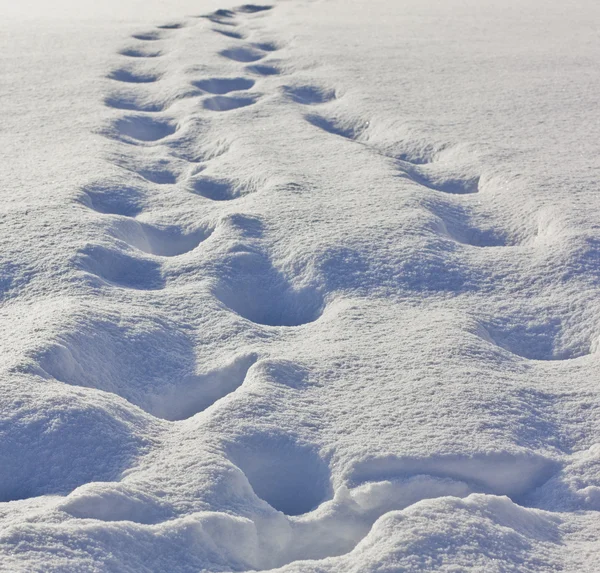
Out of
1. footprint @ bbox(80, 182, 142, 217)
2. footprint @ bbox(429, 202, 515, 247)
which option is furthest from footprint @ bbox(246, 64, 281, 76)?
footprint @ bbox(429, 202, 515, 247)

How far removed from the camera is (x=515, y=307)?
1606 mm

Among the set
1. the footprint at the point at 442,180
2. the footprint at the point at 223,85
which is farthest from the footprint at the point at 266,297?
the footprint at the point at 223,85

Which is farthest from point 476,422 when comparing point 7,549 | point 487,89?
point 487,89

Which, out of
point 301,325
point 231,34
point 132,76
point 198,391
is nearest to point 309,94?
point 132,76

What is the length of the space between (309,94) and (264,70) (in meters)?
0.42

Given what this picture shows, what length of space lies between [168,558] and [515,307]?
932mm

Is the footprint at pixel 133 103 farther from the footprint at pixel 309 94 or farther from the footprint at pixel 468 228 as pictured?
the footprint at pixel 468 228

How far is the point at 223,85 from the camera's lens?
311 cm

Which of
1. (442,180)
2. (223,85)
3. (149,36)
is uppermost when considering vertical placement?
(149,36)

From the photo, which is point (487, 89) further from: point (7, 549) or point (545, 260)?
point (7, 549)

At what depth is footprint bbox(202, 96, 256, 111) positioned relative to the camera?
284 centimetres

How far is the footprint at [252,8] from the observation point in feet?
15.3

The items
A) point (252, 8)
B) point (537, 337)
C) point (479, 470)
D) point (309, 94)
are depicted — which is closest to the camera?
point (479, 470)

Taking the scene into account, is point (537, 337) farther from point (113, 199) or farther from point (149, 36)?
point (149, 36)
